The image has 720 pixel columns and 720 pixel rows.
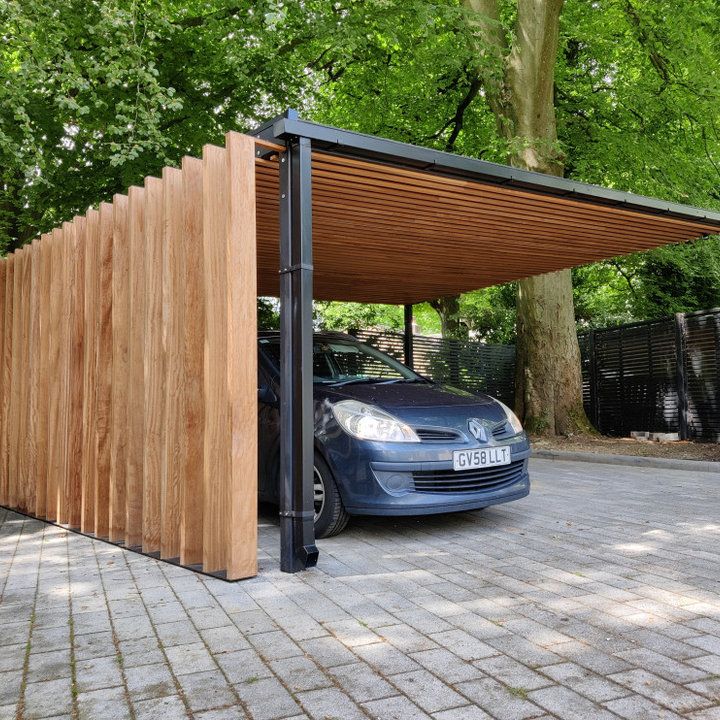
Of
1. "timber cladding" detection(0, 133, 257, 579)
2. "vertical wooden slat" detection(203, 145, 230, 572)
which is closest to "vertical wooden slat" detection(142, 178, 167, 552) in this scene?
"timber cladding" detection(0, 133, 257, 579)

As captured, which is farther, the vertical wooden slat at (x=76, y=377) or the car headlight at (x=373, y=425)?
the vertical wooden slat at (x=76, y=377)

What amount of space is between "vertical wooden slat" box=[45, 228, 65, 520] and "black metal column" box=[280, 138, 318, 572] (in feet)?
8.62

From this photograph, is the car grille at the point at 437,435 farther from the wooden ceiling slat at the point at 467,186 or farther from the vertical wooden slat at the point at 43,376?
the vertical wooden slat at the point at 43,376

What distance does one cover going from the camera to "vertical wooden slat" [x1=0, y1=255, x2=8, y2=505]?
7.16 meters

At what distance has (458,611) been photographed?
3.56 m

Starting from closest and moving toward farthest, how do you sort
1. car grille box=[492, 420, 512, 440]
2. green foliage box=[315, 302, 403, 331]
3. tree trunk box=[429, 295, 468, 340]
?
car grille box=[492, 420, 512, 440], tree trunk box=[429, 295, 468, 340], green foliage box=[315, 302, 403, 331]

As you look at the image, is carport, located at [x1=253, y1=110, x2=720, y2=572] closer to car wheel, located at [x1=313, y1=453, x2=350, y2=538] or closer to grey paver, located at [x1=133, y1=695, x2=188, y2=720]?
car wheel, located at [x1=313, y1=453, x2=350, y2=538]

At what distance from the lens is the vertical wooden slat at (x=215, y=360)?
421 centimetres

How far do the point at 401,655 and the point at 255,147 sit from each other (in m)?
3.22

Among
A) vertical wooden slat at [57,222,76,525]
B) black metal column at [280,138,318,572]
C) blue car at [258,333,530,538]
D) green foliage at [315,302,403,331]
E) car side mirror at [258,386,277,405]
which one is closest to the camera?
black metal column at [280,138,318,572]

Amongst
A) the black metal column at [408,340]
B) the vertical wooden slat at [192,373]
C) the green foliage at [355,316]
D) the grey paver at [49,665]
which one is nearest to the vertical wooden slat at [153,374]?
the vertical wooden slat at [192,373]

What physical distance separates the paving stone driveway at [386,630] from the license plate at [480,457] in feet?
1.82

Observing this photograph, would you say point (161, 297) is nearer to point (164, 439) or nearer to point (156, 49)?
point (164, 439)

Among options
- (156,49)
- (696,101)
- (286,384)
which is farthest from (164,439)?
(696,101)
